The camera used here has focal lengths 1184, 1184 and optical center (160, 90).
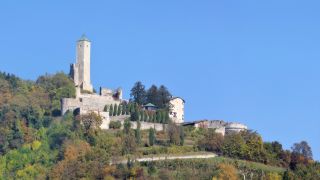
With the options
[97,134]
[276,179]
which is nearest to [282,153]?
[276,179]

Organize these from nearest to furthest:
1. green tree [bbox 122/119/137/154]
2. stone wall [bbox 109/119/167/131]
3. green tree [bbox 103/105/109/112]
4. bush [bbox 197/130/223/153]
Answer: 1. green tree [bbox 122/119/137/154]
2. bush [bbox 197/130/223/153]
3. stone wall [bbox 109/119/167/131]
4. green tree [bbox 103/105/109/112]

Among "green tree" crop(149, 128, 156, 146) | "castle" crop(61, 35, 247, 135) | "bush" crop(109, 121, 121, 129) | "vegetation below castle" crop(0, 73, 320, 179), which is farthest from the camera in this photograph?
"castle" crop(61, 35, 247, 135)

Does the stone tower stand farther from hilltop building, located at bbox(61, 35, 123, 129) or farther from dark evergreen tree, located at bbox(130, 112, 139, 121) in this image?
dark evergreen tree, located at bbox(130, 112, 139, 121)

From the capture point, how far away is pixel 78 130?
73.9 meters

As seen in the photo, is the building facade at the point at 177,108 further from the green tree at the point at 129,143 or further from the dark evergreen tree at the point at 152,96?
the green tree at the point at 129,143

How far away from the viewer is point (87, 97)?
79.1m

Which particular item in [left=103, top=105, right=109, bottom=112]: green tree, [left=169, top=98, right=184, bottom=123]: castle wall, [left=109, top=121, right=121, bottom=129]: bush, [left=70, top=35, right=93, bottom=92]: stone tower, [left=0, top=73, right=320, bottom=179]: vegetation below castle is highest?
[left=70, top=35, right=93, bottom=92]: stone tower

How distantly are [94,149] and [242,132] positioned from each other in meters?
11.0

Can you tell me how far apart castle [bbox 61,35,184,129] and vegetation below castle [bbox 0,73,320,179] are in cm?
96

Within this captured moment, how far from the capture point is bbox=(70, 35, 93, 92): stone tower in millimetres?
83688

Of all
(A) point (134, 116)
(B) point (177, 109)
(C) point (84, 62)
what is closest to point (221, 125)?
(B) point (177, 109)

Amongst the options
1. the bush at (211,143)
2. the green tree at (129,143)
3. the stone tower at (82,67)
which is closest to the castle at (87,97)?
the stone tower at (82,67)

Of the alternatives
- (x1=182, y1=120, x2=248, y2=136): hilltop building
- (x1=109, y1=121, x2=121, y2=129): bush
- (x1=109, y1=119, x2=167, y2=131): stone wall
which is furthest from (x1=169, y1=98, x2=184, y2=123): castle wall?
(x1=109, y1=121, x2=121, y2=129): bush

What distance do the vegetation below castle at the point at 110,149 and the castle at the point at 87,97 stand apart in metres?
0.96
